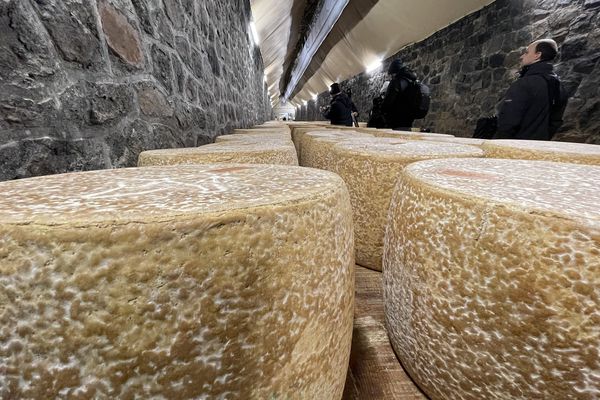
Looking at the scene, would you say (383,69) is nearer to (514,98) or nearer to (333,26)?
(333,26)

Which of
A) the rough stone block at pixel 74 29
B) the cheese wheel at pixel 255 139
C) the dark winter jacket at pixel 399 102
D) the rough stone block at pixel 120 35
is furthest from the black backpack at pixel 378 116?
the rough stone block at pixel 74 29

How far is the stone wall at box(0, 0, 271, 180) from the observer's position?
75 cm

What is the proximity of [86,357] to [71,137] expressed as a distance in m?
0.87

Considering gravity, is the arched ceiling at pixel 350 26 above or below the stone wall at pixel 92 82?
above

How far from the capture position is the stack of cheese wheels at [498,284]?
16.1 inches

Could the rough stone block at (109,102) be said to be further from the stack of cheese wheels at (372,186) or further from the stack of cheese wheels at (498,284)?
the stack of cheese wheels at (498,284)

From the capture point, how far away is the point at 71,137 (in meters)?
0.93

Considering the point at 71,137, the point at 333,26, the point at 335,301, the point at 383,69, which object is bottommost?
the point at 335,301

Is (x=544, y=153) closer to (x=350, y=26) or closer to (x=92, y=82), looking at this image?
(x=92, y=82)

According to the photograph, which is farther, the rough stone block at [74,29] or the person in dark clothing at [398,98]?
the person in dark clothing at [398,98]

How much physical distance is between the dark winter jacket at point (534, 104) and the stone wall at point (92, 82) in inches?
110

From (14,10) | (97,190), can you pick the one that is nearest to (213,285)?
(97,190)

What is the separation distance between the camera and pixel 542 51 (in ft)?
8.80

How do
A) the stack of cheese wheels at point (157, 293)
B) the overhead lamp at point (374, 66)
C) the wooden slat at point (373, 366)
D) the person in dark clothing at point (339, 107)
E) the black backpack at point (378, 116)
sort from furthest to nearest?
1. the overhead lamp at point (374, 66)
2. the person in dark clothing at point (339, 107)
3. the black backpack at point (378, 116)
4. the wooden slat at point (373, 366)
5. the stack of cheese wheels at point (157, 293)
